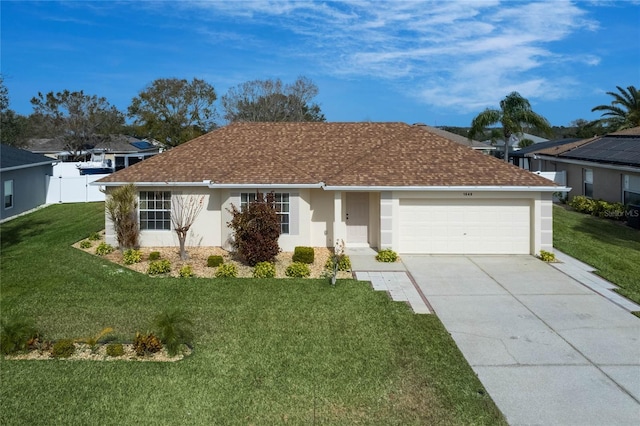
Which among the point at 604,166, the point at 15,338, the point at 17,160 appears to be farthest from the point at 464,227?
the point at 17,160

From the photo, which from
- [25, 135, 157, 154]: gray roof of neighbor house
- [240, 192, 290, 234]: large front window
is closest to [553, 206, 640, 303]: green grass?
[240, 192, 290, 234]: large front window

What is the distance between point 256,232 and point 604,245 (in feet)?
44.3

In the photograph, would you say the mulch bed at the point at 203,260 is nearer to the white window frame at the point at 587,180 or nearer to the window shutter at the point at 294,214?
the window shutter at the point at 294,214

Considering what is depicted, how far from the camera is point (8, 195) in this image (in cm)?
2644

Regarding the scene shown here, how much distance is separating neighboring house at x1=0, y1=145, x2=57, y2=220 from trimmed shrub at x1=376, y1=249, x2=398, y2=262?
19.4 m

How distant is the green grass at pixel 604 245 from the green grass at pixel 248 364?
7.26 meters

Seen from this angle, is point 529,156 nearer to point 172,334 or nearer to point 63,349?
point 172,334

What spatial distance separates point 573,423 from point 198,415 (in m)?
5.48

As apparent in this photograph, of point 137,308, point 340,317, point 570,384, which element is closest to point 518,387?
point 570,384

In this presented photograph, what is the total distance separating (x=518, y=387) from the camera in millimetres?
8352

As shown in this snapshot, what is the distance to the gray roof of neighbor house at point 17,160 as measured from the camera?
84.4ft

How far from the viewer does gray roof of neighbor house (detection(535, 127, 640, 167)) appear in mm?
24891

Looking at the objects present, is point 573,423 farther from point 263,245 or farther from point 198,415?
point 263,245

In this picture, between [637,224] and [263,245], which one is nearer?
[263,245]
